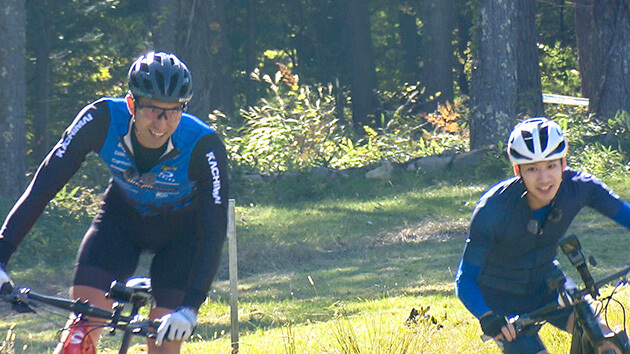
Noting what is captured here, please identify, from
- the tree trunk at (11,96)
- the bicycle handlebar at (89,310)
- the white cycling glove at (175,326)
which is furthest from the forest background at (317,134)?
the bicycle handlebar at (89,310)

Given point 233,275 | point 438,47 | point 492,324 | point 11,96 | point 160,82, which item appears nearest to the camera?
point 492,324

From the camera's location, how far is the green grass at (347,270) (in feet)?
22.6

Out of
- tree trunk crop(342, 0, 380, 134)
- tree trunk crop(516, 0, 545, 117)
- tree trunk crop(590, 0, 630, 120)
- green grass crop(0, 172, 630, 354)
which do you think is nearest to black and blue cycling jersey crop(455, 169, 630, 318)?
green grass crop(0, 172, 630, 354)

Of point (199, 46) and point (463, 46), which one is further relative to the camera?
point (463, 46)

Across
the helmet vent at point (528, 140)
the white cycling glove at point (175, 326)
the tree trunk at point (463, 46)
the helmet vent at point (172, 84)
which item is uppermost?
the helmet vent at point (172, 84)

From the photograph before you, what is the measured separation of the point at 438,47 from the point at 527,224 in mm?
20230

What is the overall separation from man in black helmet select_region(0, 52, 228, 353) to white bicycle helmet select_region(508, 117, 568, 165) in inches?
55.6

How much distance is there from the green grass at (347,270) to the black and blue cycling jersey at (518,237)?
45.0 inches

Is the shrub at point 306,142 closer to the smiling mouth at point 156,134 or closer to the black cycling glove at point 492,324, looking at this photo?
the smiling mouth at point 156,134

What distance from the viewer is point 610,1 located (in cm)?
1761

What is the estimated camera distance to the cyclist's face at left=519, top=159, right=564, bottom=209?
461 centimetres

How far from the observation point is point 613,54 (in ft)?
57.7

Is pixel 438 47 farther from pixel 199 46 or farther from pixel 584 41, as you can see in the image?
pixel 199 46

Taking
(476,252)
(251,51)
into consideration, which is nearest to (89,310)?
(476,252)
